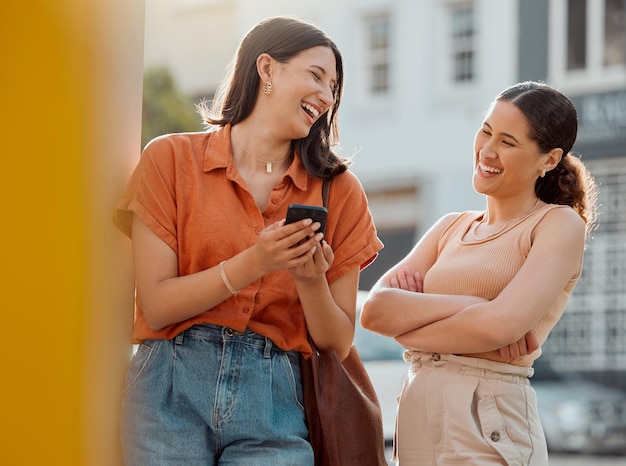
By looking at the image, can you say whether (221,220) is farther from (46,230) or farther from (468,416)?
(468,416)

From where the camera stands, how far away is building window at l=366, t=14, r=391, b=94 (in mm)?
16656

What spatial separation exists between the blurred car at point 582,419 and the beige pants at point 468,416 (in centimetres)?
793

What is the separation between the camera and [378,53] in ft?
55.0

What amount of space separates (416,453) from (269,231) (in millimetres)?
787

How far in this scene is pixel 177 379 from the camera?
254 centimetres

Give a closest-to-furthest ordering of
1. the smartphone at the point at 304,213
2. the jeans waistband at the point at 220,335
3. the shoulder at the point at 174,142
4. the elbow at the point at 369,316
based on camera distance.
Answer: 1. the smartphone at the point at 304,213
2. the jeans waistband at the point at 220,335
3. the shoulder at the point at 174,142
4. the elbow at the point at 369,316

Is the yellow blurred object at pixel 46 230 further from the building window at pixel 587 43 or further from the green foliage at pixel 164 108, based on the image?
the green foliage at pixel 164 108

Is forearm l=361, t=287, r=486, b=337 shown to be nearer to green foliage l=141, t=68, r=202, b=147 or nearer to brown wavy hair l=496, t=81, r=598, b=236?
brown wavy hair l=496, t=81, r=598, b=236

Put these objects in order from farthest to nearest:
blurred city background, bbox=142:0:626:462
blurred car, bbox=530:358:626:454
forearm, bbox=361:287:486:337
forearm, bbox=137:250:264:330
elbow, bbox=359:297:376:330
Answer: blurred city background, bbox=142:0:626:462 → blurred car, bbox=530:358:626:454 → elbow, bbox=359:297:376:330 → forearm, bbox=361:287:486:337 → forearm, bbox=137:250:264:330

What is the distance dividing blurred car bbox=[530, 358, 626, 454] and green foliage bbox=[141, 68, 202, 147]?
6.68 meters

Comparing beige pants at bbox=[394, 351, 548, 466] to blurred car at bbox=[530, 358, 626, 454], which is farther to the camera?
blurred car at bbox=[530, 358, 626, 454]

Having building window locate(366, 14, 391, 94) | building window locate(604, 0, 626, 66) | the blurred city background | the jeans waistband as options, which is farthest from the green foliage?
the jeans waistband

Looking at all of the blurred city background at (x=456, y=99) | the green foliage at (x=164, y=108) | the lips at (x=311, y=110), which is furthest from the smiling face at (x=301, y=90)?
the green foliage at (x=164, y=108)

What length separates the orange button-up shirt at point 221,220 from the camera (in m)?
2.58
